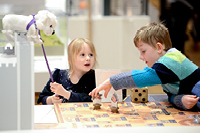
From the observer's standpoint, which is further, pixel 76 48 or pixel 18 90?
pixel 76 48

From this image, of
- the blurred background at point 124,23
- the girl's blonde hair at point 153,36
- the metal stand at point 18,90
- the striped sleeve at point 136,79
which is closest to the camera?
the metal stand at point 18,90

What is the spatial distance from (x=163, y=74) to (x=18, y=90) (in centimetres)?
61

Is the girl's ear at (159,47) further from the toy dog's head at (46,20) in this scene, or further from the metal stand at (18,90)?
the metal stand at (18,90)

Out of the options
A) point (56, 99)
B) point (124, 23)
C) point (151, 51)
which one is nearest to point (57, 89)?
point (56, 99)

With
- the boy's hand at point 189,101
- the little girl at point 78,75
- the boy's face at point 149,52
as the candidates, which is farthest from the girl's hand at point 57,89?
the boy's hand at point 189,101

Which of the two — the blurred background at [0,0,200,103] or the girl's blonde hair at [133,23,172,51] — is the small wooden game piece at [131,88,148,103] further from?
the blurred background at [0,0,200,103]

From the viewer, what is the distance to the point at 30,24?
1240mm

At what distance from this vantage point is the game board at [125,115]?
1.23 m

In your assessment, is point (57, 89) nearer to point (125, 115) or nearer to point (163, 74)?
point (125, 115)

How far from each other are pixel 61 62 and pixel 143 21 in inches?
76.8

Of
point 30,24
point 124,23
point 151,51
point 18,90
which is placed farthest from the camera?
point 124,23

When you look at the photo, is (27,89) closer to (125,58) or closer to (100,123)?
(100,123)

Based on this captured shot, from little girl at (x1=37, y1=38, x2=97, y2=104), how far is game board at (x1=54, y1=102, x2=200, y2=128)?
15 centimetres

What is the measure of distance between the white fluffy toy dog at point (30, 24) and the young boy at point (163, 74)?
323 mm
